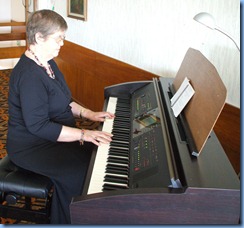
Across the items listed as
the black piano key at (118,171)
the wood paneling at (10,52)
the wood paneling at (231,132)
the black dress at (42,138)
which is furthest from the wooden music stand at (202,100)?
the wood paneling at (10,52)

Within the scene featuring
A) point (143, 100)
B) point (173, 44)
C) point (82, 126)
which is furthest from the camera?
point (82, 126)

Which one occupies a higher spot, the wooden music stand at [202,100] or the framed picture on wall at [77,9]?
the framed picture on wall at [77,9]

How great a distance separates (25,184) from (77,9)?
2550 millimetres

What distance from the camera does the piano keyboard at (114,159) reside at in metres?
1.41

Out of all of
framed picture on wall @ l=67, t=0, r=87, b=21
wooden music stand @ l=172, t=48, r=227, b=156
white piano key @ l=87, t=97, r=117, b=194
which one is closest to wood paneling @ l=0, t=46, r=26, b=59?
framed picture on wall @ l=67, t=0, r=87, b=21

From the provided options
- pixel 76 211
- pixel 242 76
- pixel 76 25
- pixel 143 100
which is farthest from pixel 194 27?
pixel 76 25

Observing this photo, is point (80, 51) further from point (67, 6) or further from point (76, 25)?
point (67, 6)

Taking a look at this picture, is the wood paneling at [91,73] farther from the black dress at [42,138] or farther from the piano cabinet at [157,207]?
the piano cabinet at [157,207]

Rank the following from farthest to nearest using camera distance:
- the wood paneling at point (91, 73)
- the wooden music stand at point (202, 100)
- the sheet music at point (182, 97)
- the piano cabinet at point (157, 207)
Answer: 1. the wood paneling at point (91, 73)
2. the sheet music at point (182, 97)
3. the wooden music stand at point (202, 100)
4. the piano cabinet at point (157, 207)

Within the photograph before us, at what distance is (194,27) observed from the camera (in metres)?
2.37

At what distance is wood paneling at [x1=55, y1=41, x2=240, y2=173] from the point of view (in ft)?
6.97

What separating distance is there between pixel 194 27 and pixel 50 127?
→ 4.03 ft

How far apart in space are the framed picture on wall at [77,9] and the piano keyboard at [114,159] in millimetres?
1875

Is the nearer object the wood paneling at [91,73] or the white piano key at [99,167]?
the white piano key at [99,167]
